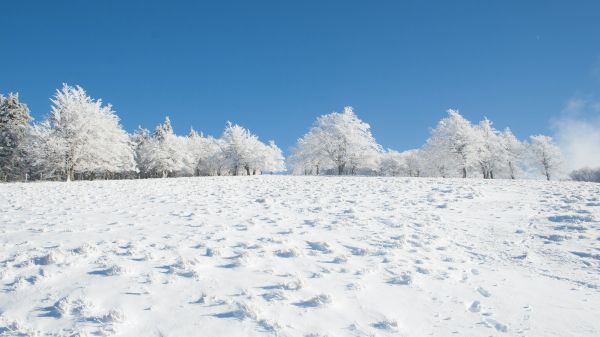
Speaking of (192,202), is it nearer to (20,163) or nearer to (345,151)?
(345,151)

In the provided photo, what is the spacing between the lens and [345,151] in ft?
152

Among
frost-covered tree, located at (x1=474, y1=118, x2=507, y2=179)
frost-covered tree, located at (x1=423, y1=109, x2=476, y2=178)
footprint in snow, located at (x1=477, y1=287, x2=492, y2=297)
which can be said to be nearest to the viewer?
footprint in snow, located at (x1=477, y1=287, x2=492, y2=297)

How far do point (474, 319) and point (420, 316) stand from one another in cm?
81

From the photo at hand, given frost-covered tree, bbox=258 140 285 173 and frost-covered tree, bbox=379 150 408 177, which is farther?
frost-covered tree, bbox=379 150 408 177

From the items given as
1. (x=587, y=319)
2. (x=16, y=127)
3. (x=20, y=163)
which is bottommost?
(x=587, y=319)

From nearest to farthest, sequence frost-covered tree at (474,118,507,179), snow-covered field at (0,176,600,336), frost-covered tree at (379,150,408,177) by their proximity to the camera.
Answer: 1. snow-covered field at (0,176,600,336)
2. frost-covered tree at (474,118,507,179)
3. frost-covered tree at (379,150,408,177)

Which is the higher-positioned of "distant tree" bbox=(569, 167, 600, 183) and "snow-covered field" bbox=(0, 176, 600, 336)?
"distant tree" bbox=(569, 167, 600, 183)

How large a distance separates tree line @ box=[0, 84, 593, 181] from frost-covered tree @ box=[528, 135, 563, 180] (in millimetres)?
135

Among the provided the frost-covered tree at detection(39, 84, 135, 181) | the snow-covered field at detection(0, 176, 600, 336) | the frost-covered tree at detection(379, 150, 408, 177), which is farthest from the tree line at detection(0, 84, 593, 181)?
the frost-covered tree at detection(379, 150, 408, 177)

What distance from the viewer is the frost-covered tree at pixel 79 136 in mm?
29125

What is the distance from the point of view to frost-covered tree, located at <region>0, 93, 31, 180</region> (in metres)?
45.5

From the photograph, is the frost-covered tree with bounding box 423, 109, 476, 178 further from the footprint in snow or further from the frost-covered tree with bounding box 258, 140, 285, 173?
the footprint in snow

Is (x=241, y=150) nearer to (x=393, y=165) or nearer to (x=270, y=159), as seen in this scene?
(x=270, y=159)

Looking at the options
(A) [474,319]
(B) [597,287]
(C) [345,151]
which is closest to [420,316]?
(A) [474,319]
